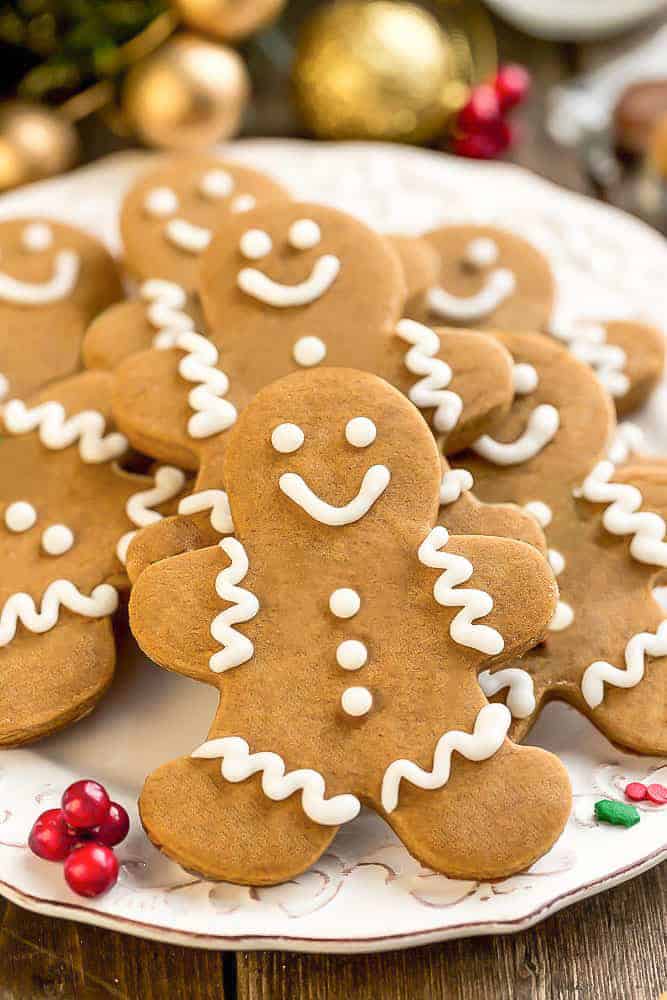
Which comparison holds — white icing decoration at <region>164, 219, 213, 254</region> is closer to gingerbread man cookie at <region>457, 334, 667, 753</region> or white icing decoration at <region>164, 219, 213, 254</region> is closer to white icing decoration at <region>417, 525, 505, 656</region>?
gingerbread man cookie at <region>457, 334, 667, 753</region>

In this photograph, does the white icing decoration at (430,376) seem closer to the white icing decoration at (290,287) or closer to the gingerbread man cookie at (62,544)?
the white icing decoration at (290,287)

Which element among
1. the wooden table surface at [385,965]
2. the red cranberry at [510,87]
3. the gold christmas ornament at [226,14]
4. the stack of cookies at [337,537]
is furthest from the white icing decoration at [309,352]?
the red cranberry at [510,87]

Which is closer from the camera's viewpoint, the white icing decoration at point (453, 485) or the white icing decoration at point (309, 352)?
the white icing decoration at point (453, 485)

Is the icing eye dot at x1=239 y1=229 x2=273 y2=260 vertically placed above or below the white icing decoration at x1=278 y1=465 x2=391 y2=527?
above

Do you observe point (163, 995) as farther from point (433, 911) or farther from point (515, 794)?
point (515, 794)

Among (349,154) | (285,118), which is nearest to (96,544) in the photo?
(349,154)

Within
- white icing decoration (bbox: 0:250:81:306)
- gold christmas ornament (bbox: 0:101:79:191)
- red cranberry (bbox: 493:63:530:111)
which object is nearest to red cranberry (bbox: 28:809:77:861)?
white icing decoration (bbox: 0:250:81:306)

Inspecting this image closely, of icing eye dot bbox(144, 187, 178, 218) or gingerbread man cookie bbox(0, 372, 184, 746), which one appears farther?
icing eye dot bbox(144, 187, 178, 218)
